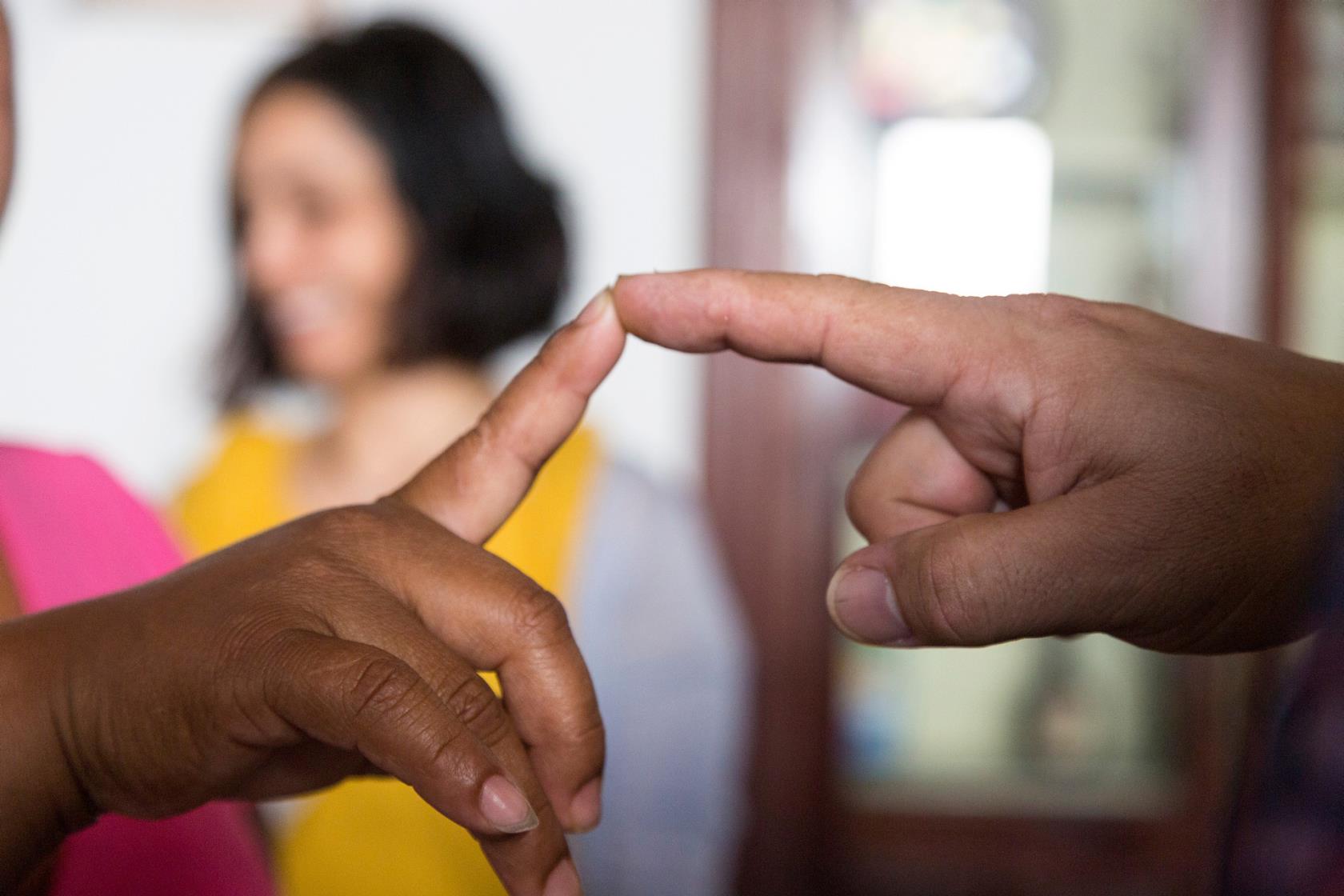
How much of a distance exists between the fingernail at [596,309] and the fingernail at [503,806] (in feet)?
0.56

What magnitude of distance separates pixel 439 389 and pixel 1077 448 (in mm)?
953

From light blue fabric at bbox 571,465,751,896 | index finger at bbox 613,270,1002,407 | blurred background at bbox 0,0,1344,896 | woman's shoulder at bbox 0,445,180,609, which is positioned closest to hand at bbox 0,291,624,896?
index finger at bbox 613,270,1002,407

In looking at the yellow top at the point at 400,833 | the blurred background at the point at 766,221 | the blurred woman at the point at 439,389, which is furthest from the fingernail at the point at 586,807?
the blurred background at the point at 766,221

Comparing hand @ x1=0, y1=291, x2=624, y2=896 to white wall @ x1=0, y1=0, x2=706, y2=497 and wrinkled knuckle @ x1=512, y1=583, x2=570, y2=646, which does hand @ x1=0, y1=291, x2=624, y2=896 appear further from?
white wall @ x1=0, y1=0, x2=706, y2=497

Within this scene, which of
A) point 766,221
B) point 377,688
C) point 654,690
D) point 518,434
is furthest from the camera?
point 766,221

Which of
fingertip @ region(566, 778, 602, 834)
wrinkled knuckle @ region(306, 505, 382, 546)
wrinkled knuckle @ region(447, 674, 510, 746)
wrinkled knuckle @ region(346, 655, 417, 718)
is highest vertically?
wrinkled knuckle @ region(306, 505, 382, 546)

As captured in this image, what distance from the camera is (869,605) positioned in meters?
0.40

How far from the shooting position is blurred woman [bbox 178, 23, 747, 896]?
1147mm

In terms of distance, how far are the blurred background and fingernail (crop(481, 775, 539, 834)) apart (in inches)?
49.0

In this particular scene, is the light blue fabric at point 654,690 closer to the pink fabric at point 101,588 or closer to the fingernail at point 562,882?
the pink fabric at point 101,588

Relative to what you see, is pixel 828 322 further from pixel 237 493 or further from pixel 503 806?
pixel 237 493

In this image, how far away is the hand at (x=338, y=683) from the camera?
303mm

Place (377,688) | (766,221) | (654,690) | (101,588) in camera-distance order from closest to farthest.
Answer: (377,688)
(101,588)
(654,690)
(766,221)

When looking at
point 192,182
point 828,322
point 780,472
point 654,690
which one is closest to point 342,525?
point 828,322
